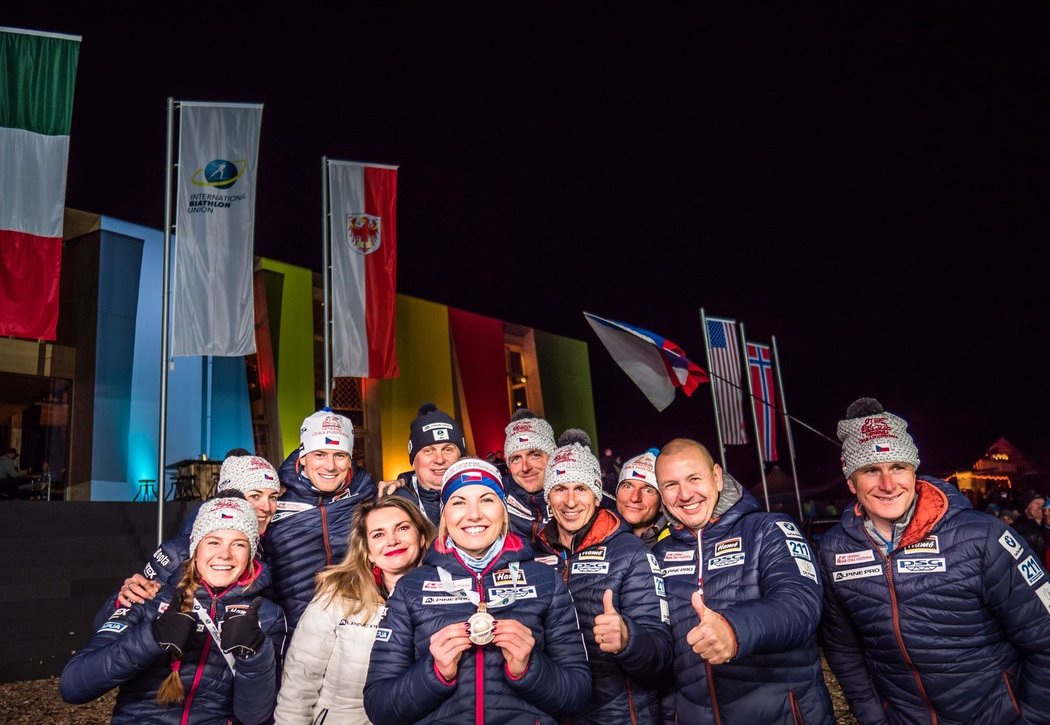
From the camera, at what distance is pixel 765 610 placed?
2.74 metres

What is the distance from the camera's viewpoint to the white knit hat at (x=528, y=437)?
5301 millimetres

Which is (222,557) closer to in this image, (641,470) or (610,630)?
(610,630)

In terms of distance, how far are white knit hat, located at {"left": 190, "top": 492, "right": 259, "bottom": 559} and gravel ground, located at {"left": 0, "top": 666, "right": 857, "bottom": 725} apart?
5.01 meters

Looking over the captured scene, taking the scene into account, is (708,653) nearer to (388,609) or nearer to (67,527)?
(388,609)

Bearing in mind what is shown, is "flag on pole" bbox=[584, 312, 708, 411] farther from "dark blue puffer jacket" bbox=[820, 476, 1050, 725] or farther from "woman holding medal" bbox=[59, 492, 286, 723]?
"woman holding medal" bbox=[59, 492, 286, 723]

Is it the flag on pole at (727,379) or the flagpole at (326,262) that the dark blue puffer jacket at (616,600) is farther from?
the flag on pole at (727,379)

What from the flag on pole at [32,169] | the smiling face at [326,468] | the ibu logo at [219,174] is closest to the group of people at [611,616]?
the smiling face at [326,468]

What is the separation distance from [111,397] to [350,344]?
879 cm

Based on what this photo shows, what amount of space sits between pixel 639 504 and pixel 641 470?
211 millimetres

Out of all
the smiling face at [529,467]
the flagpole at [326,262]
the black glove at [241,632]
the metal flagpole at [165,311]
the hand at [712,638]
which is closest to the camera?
the hand at [712,638]

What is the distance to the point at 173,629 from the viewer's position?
3035 mm

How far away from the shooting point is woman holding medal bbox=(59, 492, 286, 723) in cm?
310

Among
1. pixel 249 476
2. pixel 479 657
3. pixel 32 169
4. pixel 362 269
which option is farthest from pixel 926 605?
pixel 32 169

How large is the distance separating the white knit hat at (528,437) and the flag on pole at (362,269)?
642cm
